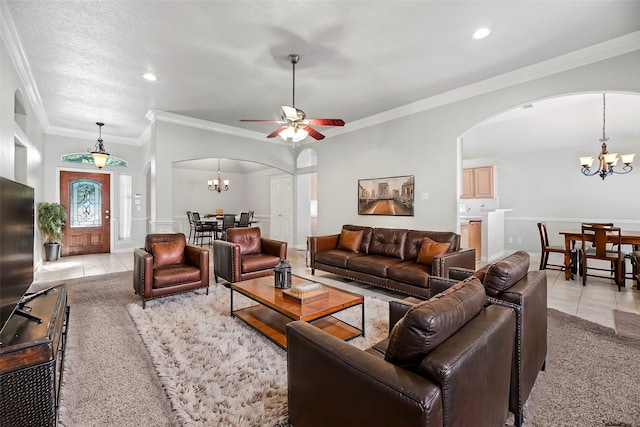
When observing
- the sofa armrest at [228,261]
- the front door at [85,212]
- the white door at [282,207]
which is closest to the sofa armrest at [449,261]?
the sofa armrest at [228,261]

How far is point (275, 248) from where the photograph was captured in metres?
4.56

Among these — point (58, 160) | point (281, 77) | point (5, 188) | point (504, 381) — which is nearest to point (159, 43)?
point (281, 77)

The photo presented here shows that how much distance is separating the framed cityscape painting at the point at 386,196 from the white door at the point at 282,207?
104 inches

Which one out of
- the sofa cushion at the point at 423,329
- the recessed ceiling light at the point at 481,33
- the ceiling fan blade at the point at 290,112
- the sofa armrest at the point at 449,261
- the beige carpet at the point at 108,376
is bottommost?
the beige carpet at the point at 108,376

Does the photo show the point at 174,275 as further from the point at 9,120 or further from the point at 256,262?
the point at 9,120

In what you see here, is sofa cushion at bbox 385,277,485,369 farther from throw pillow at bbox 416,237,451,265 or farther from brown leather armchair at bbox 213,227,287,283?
brown leather armchair at bbox 213,227,287,283

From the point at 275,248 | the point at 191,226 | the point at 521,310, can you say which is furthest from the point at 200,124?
the point at 521,310

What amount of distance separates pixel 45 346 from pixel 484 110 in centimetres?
499

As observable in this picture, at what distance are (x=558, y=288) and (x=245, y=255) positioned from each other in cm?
467

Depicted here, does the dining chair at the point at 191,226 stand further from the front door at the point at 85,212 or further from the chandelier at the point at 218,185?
the front door at the point at 85,212

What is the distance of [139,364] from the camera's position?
86.4 inches

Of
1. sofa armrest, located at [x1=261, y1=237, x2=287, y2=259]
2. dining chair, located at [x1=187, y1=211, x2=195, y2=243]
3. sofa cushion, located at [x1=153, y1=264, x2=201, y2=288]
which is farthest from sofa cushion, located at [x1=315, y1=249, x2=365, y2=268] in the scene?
dining chair, located at [x1=187, y1=211, x2=195, y2=243]

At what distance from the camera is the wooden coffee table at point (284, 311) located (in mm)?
2307

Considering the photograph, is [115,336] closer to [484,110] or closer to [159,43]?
[159,43]
